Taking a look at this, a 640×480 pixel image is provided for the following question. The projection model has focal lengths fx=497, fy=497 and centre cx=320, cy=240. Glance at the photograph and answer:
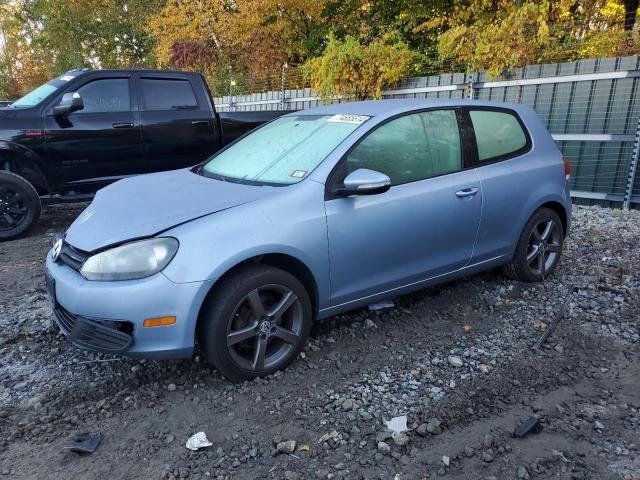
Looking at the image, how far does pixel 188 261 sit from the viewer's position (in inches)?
103

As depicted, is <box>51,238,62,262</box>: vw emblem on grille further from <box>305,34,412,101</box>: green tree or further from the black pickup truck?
<box>305,34,412,101</box>: green tree

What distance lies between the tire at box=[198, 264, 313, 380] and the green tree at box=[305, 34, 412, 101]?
7536 millimetres

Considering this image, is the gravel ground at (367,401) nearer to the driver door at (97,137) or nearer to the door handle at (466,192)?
the door handle at (466,192)

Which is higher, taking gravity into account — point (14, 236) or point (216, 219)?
point (216, 219)

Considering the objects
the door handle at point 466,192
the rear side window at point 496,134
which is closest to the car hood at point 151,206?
the door handle at point 466,192

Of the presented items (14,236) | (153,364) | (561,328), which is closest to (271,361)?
(153,364)

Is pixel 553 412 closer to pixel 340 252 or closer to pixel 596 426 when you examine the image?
pixel 596 426

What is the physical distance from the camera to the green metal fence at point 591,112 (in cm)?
708

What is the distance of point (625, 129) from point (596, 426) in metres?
6.04

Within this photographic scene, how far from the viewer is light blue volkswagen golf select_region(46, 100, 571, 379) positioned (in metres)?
2.64

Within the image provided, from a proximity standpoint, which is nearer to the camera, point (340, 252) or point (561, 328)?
point (340, 252)

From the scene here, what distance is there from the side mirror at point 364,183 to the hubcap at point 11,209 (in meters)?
4.53

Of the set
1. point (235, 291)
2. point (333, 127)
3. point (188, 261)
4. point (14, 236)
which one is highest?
point (333, 127)

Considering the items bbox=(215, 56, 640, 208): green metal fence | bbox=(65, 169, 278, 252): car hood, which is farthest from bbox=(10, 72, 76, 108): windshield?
bbox=(215, 56, 640, 208): green metal fence
